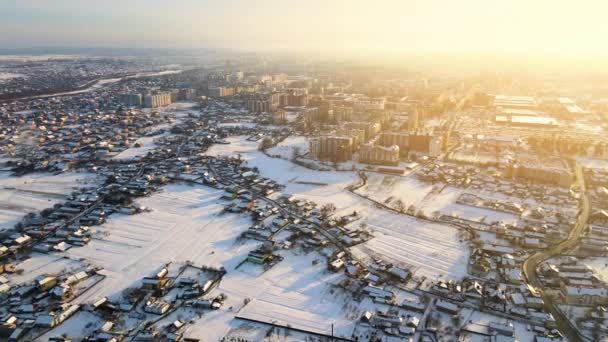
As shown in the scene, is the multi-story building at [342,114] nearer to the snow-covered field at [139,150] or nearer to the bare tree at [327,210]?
the snow-covered field at [139,150]

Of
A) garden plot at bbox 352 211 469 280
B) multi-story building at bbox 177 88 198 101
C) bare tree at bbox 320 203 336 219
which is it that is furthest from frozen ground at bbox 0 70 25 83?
garden plot at bbox 352 211 469 280

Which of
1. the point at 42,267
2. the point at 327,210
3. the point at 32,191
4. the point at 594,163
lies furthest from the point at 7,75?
the point at 594,163

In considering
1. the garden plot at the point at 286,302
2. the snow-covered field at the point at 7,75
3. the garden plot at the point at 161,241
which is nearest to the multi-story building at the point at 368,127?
the garden plot at the point at 161,241

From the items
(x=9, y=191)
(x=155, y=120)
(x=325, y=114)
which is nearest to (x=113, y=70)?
(x=155, y=120)

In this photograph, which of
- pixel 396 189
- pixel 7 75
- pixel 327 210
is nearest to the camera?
pixel 327 210

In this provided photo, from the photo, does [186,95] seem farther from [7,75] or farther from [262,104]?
[7,75]
